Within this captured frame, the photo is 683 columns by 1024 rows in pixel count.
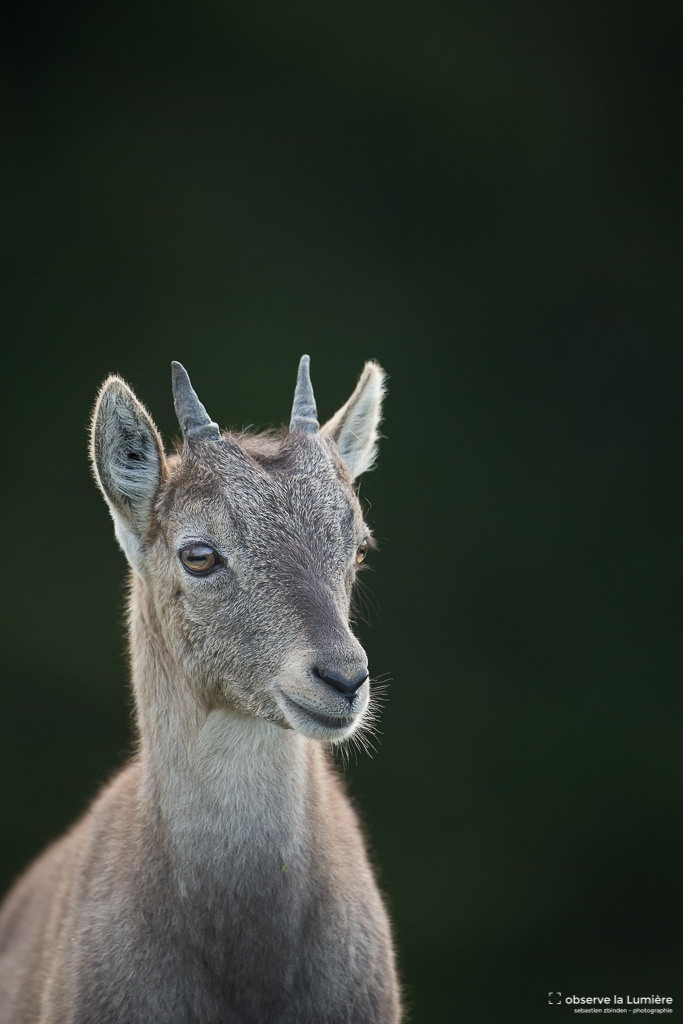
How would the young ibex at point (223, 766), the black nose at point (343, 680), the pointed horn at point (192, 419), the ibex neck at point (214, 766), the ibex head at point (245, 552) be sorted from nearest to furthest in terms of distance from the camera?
the black nose at point (343, 680)
the ibex head at point (245, 552)
the young ibex at point (223, 766)
the ibex neck at point (214, 766)
the pointed horn at point (192, 419)

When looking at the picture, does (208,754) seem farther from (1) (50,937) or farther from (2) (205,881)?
(1) (50,937)

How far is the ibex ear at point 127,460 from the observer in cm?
421

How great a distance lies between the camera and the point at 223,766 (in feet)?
13.5

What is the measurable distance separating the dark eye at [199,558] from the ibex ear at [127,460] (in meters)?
0.38

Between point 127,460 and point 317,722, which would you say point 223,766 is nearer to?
point 317,722

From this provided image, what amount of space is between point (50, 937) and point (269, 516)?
219cm

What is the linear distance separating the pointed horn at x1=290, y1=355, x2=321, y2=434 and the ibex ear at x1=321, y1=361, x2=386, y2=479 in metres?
0.23

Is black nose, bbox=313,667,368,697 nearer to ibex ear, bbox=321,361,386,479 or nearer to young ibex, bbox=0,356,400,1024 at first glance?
young ibex, bbox=0,356,400,1024

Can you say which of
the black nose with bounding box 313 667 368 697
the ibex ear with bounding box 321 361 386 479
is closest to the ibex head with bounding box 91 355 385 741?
the black nose with bounding box 313 667 368 697

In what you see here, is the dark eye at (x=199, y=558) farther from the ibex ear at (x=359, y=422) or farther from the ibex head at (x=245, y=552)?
the ibex ear at (x=359, y=422)

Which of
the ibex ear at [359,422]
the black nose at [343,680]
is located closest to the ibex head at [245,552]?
the black nose at [343,680]

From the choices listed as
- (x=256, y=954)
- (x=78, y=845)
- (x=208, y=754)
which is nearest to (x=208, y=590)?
(x=208, y=754)

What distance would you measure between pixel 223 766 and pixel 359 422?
5.57 ft

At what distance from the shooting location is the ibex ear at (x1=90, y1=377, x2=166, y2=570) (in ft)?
13.8
